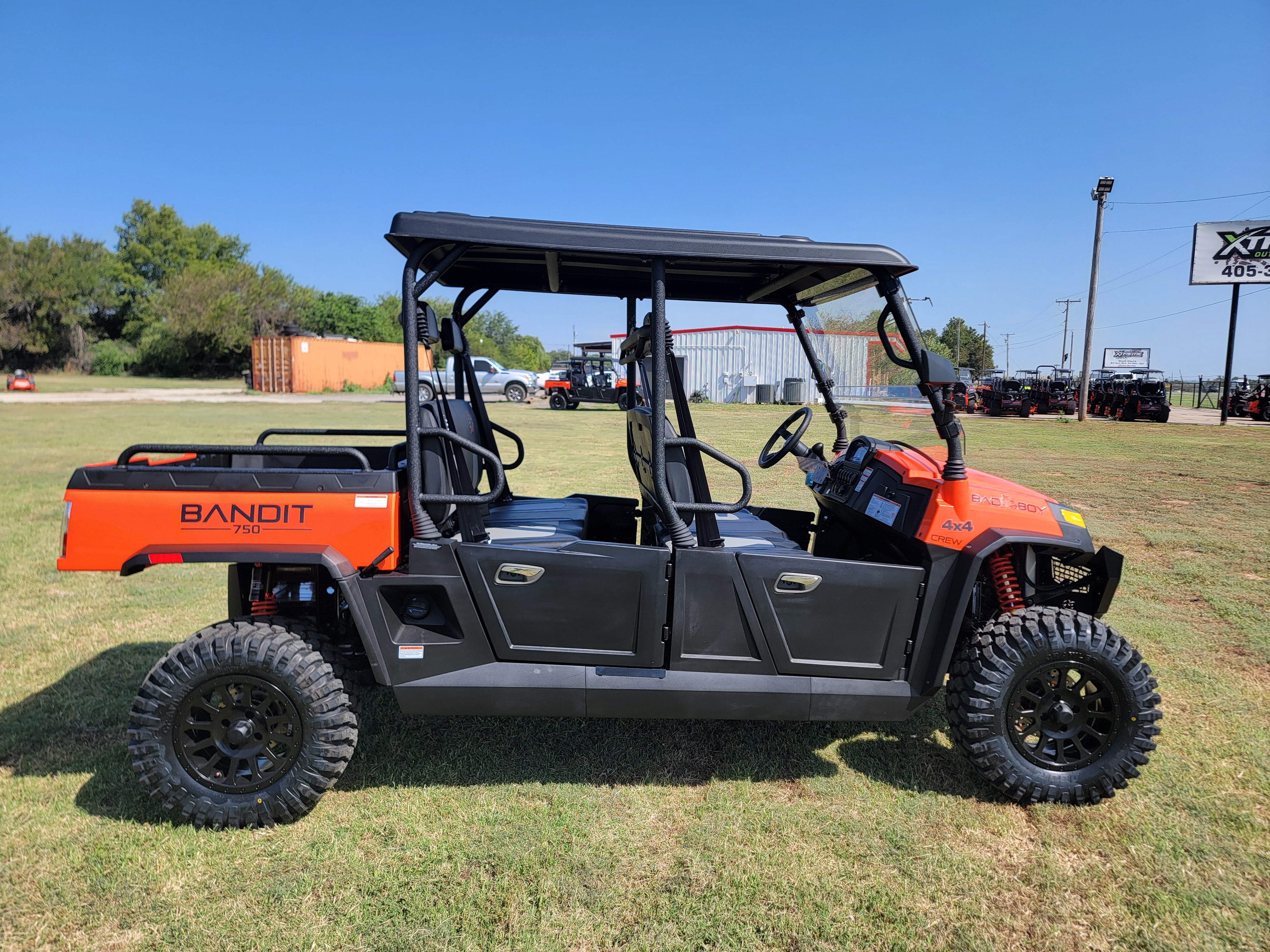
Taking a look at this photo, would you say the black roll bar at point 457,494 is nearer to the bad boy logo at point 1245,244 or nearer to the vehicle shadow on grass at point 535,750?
the vehicle shadow on grass at point 535,750

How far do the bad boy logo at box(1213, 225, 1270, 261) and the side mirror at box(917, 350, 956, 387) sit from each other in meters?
29.5

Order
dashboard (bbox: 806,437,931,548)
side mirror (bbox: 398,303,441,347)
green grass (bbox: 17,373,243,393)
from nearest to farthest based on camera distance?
side mirror (bbox: 398,303,441,347) < dashboard (bbox: 806,437,931,548) < green grass (bbox: 17,373,243,393)

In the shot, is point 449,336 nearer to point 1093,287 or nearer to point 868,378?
point 868,378

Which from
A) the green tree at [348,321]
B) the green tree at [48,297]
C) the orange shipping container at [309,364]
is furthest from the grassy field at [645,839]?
the green tree at [348,321]

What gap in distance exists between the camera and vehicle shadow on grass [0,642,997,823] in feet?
10.0

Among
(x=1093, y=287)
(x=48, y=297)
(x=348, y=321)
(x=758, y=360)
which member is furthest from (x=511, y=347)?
(x=758, y=360)

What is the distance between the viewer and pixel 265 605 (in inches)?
121

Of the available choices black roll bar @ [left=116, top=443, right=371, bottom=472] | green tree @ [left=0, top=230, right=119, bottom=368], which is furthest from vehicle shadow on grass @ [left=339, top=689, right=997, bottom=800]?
green tree @ [left=0, top=230, right=119, bottom=368]

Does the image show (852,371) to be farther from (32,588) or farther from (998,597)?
(32,588)

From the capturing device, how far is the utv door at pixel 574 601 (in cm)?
280

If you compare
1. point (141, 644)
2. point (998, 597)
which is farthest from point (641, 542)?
point (141, 644)

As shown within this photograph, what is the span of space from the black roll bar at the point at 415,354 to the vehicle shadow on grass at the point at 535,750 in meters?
1.08

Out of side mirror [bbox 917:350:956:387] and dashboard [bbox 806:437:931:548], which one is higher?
side mirror [bbox 917:350:956:387]

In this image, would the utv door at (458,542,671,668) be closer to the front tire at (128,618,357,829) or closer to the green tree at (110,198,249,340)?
the front tire at (128,618,357,829)
